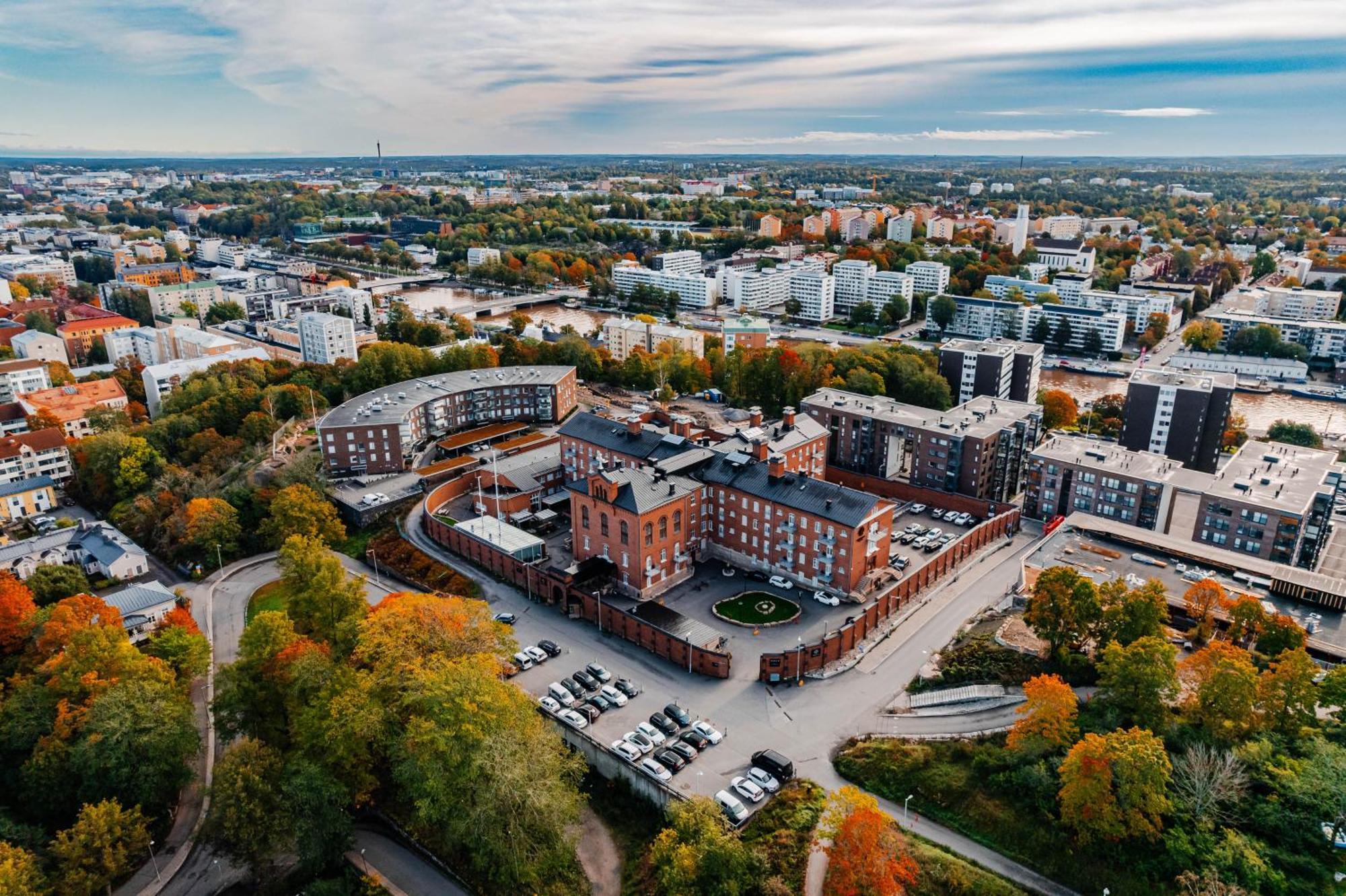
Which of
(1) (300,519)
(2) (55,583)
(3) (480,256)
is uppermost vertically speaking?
(3) (480,256)

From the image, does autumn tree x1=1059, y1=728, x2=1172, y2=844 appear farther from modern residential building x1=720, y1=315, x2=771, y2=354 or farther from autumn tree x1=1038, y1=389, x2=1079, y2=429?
modern residential building x1=720, y1=315, x2=771, y2=354

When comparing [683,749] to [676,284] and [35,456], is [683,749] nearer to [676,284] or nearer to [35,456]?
[35,456]

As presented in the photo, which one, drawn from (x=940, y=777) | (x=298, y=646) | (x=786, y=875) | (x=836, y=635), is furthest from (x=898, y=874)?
(x=298, y=646)

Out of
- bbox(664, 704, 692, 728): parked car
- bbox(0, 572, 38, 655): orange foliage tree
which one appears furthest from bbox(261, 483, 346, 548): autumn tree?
bbox(664, 704, 692, 728): parked car

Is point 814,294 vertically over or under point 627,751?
over

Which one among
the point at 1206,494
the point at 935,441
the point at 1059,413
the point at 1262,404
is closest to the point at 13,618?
the point at 935,441

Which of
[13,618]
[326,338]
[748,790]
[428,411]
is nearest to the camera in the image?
[748,790]

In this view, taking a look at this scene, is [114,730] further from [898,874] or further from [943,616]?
[943,616]
